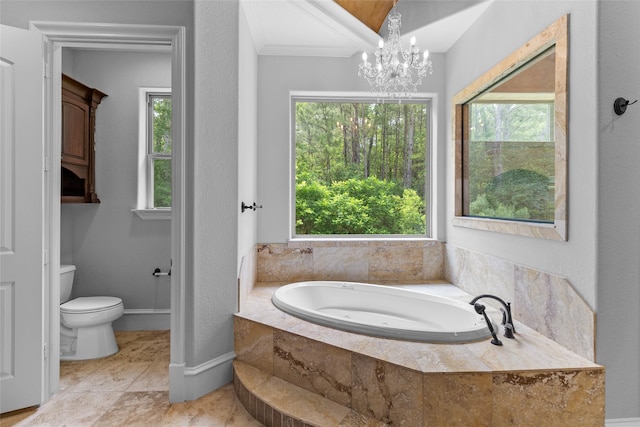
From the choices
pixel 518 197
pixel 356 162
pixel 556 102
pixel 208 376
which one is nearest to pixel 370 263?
pixel 356 162

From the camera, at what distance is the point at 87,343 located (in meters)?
2.62

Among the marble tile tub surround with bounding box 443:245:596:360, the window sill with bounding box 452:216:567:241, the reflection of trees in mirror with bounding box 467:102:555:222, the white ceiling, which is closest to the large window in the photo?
the white ceiling

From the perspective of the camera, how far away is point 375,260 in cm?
321

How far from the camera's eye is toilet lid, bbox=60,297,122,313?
101 inches

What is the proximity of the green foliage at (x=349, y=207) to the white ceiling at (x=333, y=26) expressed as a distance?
1171 millimetres

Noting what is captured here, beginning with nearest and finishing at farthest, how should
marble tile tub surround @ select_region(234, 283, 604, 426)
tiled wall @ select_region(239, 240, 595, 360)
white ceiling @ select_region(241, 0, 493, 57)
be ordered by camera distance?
marble tile tub surround @ select_region(234, 283, 604, 426), white ceiling @ select_region(241, 0, 493, 57), tiled wall @ select_region(239, 240, 595, 360)

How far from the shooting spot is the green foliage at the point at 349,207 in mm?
3320

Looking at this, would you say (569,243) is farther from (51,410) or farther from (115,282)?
(115,282)

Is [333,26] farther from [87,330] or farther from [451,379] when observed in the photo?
[87,330]

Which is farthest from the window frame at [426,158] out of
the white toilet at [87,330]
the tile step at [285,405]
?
the white toilet at [87,330]

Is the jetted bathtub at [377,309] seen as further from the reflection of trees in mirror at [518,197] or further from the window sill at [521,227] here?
the reflection of trees in mirror at [518,197]

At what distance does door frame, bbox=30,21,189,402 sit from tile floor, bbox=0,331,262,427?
12cm

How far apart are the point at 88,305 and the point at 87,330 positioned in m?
0.18

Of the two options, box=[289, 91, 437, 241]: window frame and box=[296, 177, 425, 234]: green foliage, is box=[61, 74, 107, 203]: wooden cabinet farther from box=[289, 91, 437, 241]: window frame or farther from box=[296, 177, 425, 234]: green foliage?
box=[296, 177, 425, 234]: green foliage
